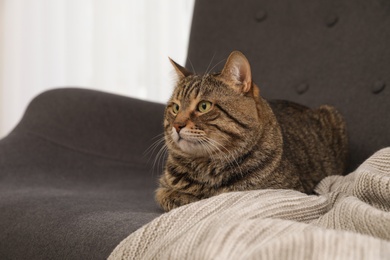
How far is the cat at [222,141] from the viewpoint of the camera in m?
1.15

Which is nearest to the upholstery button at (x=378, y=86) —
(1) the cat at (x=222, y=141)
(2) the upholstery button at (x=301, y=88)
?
(2) the upholstery button at (x=301, y=88)

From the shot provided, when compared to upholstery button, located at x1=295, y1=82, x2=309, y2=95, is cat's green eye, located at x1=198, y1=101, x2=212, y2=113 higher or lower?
higher

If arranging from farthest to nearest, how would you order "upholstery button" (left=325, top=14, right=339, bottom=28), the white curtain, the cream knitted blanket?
the white curtain < "upholstery button" (left=325, top=14, right=339, bottom=28) < the cream knitted blanket

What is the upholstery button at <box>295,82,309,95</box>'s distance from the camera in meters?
1.76

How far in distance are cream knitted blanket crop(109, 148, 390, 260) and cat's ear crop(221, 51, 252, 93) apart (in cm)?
28

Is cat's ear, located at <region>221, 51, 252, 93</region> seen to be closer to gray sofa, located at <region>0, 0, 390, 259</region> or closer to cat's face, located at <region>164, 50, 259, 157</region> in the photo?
cat's face, located at <region>164, 50, 259, 157</region>

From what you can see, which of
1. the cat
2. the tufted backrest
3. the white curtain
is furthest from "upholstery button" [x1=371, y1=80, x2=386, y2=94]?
the white curtain

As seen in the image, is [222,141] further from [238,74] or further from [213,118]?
[238,74]

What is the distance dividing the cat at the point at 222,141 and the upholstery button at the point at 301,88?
20.8 inches

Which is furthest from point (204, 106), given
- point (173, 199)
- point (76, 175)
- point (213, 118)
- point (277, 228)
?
point (76, 175)

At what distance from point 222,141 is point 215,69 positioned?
31.7 inches

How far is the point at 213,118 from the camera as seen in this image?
1157 millimetres

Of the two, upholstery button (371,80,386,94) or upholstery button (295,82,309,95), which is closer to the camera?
upholstery button (371,80,386,94)

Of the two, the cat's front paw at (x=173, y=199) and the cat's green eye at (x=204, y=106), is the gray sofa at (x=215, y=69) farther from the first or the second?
the cat's green eye at (x=204, y=106)
